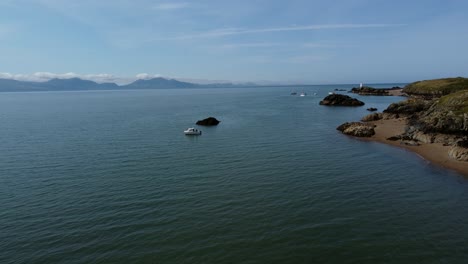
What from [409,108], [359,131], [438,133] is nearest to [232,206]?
[359,131]

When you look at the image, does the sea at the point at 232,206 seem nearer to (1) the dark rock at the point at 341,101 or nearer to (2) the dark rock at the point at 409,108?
(2) the dark rock at the point at 409,108

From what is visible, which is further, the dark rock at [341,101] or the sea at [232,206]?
the dark rock at [341,101]

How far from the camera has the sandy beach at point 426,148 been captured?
41503 mm

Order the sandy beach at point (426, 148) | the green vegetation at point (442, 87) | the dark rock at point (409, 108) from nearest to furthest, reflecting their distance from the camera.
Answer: the sandy beach at point (426, 148), the dark rock at point (409, 108), the green vegetation at point (442, 87)

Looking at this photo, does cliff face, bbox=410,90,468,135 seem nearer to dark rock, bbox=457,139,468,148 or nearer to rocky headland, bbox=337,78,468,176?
rocky headland, bbox=337,78,468,176

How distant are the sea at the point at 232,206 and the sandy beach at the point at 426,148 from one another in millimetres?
1576

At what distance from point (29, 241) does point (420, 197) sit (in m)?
37.0

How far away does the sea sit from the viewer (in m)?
22.7

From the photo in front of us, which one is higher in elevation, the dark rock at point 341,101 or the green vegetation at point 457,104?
the green vegetation at point 457,104

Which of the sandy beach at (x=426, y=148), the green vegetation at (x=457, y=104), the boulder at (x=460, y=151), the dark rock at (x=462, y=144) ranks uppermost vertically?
the green vegetation at (x=457, y=104)

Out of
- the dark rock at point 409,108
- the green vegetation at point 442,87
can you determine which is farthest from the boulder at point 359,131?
the green vegetation at point 442,87

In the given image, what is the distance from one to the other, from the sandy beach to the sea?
1.58m

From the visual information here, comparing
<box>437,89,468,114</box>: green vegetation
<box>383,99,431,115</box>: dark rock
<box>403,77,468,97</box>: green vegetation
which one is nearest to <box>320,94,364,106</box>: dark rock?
<box>403,77,468,97</box>: green vegetation

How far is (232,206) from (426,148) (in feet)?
130
